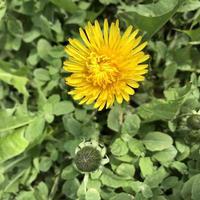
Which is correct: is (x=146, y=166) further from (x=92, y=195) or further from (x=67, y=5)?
(x=67, y=5)

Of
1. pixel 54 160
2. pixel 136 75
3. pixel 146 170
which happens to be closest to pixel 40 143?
pixel 54 160

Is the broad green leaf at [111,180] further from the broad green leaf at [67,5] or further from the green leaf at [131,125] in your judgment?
the broad green leaf at [67,5]

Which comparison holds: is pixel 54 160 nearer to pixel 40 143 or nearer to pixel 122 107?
pixel 40 143

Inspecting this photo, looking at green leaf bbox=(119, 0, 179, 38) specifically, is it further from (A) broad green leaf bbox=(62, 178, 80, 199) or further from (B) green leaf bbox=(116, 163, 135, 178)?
(A) broad green leaf bbox=(62, 178, 80, 199)

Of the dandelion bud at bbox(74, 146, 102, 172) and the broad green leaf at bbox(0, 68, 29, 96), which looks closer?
the dandelion bud at bbox(74, 146, 102, 172)

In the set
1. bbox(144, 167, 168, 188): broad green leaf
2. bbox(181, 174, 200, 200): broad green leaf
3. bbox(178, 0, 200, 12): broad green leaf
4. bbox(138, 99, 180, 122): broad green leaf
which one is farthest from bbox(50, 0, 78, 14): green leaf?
bbox(181, 174, 200, 200): broad green leaf

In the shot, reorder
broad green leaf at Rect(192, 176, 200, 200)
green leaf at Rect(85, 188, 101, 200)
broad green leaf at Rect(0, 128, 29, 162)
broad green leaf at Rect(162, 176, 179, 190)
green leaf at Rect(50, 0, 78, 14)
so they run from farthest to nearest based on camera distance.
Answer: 1. green leaf at Rect(50, 0, 78, 14)
2. broad green leaf at Rect(0, 128, 29, 162)
3. broad green leaf at Rect(162, 176, 179, 190)
4. green leaf at Rect(85, 188, 101, 200)
5. broad green leaf at Rect(192, 176, 200, 200)

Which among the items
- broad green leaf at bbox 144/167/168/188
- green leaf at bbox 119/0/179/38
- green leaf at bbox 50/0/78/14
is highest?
green leaf at bbox 119/0/179/38

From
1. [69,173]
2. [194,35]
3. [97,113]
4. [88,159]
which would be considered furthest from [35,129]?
[194,35]
